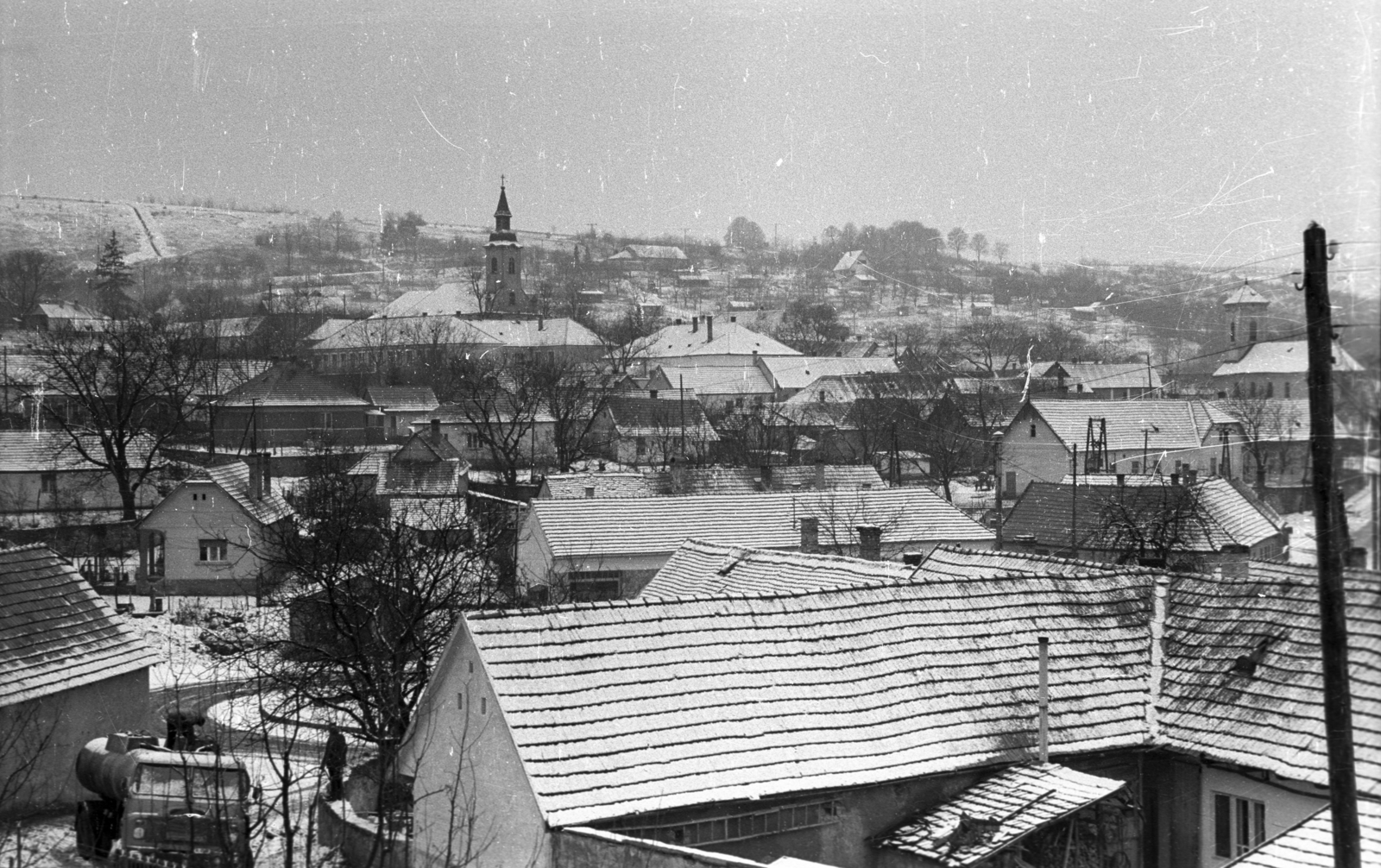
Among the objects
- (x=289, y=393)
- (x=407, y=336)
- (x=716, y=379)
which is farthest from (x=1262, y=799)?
(x=407, y=336)

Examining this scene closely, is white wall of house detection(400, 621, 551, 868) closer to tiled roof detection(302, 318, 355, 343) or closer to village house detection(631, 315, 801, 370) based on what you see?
village house detection(631, 315, 801, 370)

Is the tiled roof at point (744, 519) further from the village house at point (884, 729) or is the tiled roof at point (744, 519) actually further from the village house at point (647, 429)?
the village house at point (647, 429)

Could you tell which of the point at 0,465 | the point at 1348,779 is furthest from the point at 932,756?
the point at 0,465

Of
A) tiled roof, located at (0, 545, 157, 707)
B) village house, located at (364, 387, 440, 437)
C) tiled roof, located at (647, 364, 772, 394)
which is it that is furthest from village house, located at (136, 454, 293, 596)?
tiled roof, located at (647, 364, 772, 394)

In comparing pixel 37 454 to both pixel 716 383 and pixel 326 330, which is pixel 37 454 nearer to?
pixel 716 383

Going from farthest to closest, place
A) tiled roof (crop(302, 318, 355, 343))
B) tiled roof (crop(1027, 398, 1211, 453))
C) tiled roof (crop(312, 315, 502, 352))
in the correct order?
tiled roof (crop(302, 318, 355, 343)), tiled roof (crop(312, 315, 502, 352)), tiled roof (crop(1027, 398, 1211, 453))

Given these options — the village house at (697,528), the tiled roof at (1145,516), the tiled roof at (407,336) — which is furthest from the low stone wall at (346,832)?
the tiled roof at (407,336)

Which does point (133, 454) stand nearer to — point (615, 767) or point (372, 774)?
point (372, 774)
